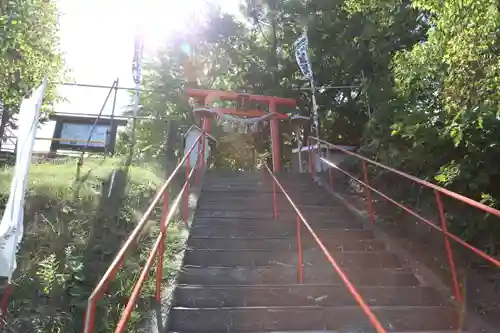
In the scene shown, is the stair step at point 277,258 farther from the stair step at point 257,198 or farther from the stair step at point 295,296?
the stair step at point 257,198

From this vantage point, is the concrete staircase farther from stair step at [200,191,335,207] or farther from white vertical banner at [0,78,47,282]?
white vertical banner at [0,78,47,282]

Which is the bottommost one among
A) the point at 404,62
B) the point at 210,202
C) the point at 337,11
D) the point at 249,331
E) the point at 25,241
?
the point at 249,331

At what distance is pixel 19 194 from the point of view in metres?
3.85

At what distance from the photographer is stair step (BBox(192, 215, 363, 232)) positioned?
5492mm

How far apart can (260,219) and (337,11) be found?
1003 centimetres

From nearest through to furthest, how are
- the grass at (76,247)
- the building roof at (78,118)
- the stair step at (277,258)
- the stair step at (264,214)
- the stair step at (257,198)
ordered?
1. the grass at (76,247)
2. the stair step at (277,258)
3. the stair step at (264,214)
4. the stair step at (257,198)
5. the building roof at (78,118)

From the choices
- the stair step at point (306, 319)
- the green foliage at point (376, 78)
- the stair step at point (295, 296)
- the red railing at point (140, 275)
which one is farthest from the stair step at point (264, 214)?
the stair step at point (306, 319)

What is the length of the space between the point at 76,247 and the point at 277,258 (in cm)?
218

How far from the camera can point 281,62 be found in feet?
50.0

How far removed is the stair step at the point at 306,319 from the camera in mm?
3467

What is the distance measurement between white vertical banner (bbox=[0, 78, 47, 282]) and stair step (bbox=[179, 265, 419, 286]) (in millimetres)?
1481

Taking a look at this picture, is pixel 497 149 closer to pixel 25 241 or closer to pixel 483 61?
pixel 483 61

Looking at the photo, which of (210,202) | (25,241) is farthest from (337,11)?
(25,241)

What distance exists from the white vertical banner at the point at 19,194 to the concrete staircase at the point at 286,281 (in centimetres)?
144
